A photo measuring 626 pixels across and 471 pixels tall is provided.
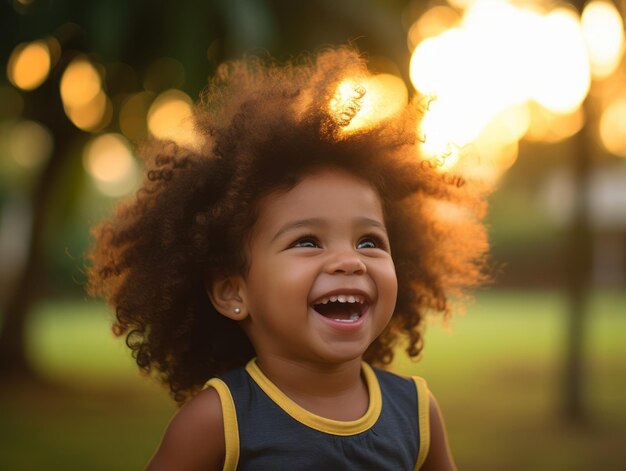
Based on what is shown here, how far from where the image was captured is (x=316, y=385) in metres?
2.34

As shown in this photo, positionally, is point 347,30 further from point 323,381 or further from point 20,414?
point 20,414

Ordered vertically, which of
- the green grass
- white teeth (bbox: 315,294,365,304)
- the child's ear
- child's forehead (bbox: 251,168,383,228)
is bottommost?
the green grass

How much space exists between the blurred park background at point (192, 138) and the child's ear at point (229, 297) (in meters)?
0.47

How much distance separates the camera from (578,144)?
7.19m

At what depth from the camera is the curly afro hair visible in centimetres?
239

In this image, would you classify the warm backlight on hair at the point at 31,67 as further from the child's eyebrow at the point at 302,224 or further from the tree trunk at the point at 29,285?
the child's eyebrow at the point at 302,224

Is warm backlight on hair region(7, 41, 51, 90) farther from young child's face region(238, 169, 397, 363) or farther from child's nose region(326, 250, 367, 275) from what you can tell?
child's nose region(326, 250, 367, 275)

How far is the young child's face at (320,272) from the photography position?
7.30ft

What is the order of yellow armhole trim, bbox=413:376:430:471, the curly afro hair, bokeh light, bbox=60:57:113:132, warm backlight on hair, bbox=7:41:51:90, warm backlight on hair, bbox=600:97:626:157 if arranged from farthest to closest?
warm backlight on hair, bbox=600:97:626:157 < bokeh light, bbox=60:57:113:132 < warm backlight on hair, bbox=7:41:51:90 < yellow armhole trim, bbox=413:376:430:471 < the curly afro hair

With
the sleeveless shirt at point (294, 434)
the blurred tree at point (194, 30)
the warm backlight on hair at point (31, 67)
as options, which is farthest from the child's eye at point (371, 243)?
the warm backlight on hair at point (31, 67)

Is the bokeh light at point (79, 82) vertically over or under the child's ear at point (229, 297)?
over

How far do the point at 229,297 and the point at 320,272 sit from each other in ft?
1.13

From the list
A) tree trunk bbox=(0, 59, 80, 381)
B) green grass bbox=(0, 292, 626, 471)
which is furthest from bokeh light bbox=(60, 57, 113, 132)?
green grass bbox=(0, 292, 626, 471)

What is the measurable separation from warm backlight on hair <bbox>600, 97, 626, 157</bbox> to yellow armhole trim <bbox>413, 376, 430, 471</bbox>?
5931 millimetres
